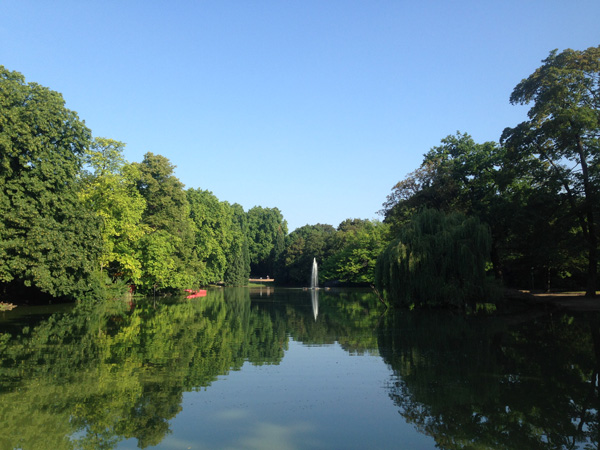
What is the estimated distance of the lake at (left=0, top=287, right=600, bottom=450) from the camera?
6.65 meters

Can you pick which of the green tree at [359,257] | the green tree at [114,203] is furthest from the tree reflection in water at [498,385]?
the green tree at [359,257]

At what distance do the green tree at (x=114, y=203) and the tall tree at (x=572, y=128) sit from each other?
2897 centimetres

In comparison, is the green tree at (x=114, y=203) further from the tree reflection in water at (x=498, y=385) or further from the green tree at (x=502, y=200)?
the tree reflection in water at (x=498, y=385)

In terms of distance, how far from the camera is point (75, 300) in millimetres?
34375

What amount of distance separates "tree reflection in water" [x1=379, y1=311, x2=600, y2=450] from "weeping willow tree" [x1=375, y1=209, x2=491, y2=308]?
6652 mm

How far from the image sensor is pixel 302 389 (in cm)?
950

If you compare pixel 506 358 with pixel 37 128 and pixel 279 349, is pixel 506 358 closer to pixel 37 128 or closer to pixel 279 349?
pixel 279 349

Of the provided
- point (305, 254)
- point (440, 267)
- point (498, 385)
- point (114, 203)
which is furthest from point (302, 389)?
point (305, 254)

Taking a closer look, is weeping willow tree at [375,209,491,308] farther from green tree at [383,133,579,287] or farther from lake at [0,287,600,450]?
lake at [0,287,600,450]

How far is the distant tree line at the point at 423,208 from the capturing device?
24859 mm

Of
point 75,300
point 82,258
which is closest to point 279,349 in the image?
point 82,258

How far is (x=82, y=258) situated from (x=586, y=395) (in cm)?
2853

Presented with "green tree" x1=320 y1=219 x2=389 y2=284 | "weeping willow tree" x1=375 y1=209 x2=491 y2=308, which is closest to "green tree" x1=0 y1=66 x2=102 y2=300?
"weeping willow tree" x1=375 y1=209 x2=491 y2=308

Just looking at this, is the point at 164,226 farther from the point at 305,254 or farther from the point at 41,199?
the point at 305,254
